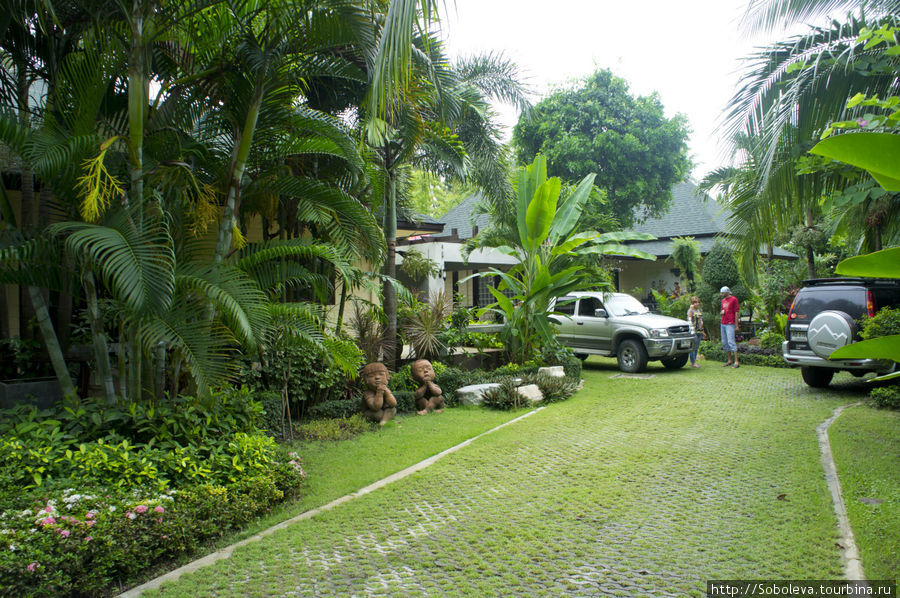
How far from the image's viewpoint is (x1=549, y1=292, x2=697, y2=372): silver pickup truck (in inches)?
535

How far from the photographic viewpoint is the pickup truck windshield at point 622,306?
47.4 ft

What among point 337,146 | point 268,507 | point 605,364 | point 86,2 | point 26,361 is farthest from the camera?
point 605,364

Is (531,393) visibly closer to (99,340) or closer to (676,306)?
(99,340)

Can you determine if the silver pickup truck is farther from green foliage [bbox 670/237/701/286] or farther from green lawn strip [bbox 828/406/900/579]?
green foliage [bbox 670/237/701/286]

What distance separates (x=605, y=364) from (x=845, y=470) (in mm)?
9991

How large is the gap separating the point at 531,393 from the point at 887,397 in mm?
5338

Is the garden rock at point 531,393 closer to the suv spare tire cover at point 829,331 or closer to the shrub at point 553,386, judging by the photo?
the shrub at point 553,386

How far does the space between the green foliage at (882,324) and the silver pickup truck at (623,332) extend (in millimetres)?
4737

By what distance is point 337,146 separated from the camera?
7086 mm

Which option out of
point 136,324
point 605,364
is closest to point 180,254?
point 136,324

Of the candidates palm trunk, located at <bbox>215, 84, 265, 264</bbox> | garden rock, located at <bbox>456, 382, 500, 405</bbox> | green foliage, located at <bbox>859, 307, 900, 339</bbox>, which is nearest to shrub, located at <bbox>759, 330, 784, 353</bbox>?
green foliage, located at <bbox>859, 307, 900, 339</bbox>

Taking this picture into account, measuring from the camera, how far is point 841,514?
4.82m

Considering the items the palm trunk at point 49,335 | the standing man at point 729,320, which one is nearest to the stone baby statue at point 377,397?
the palm trunk at point 49,335

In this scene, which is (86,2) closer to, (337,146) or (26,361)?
(337,146)
